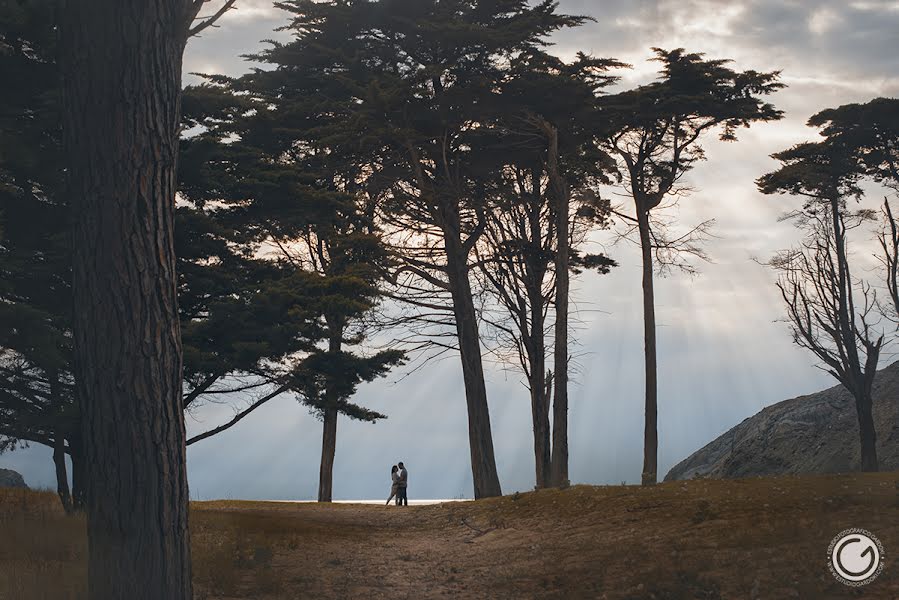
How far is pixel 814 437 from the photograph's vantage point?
2861 centimetres

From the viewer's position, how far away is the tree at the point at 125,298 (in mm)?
6891

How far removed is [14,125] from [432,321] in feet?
37.0

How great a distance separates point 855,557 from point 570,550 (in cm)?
398

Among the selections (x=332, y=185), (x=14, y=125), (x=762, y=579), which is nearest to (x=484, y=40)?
(x=332, y=185)

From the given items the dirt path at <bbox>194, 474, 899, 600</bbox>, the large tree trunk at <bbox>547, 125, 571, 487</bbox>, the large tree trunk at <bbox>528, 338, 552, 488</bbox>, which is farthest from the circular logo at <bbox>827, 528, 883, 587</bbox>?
the large tree trunk at <bbox>528, 338, 552, 488</bbox>

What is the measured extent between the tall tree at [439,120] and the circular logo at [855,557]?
1298cm

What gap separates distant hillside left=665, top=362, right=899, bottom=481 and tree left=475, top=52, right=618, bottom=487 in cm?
775

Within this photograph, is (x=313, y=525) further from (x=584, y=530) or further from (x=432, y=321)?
(x=432, y=321)

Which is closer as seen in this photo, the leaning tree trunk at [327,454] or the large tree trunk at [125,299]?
the large tree trunk at [125,299]

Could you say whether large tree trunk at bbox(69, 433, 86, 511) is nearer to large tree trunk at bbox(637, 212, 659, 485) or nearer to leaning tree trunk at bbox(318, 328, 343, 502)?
leaning tree trunk at bbox(318, 328, 343, 502)

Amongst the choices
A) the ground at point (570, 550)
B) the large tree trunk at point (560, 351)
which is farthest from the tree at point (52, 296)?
the large tree trunk at point (560, 351)

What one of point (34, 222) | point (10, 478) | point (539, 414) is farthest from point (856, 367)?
point (10, 478)

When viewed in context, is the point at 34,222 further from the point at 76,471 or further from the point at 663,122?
the point at 663,122

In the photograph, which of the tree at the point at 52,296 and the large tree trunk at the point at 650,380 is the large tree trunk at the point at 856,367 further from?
the tree at the point at 52,296
